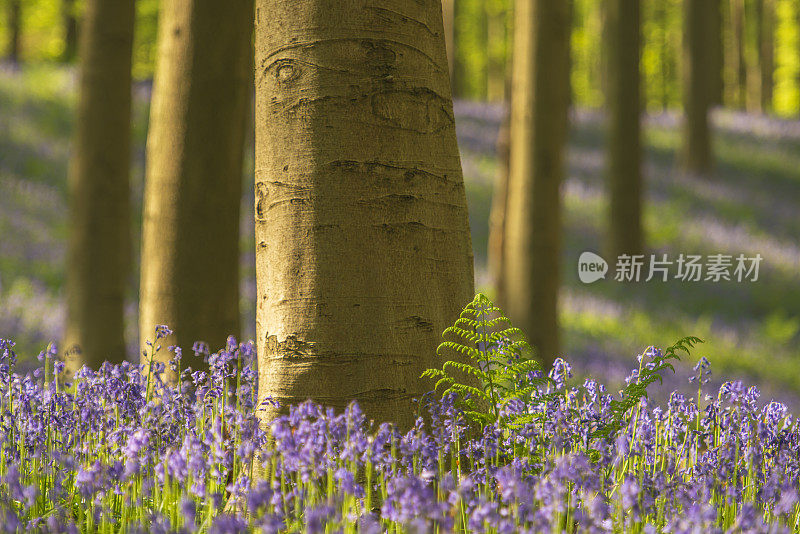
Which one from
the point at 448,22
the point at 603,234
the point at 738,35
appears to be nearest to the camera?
the point at 448,22

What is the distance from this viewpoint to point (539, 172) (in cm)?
733

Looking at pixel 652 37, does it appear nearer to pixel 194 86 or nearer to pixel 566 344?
pixel 566 344

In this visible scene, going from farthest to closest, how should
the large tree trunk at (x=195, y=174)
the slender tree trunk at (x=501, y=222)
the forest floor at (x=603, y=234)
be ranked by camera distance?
the forest floor at (x=603, y=234)
the slender tree trunk at (x=501, y=222)
the large tree trunk at (x=195, y=174)

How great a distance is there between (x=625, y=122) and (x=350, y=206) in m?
8.98

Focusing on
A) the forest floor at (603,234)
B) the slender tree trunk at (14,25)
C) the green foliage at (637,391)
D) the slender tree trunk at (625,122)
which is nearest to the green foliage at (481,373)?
the green foliage at (637,391)

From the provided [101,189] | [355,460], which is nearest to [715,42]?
[101,189]

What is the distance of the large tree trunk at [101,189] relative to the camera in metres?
5.71

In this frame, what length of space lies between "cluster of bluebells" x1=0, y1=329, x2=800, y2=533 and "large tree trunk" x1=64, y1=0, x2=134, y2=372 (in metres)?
2.51

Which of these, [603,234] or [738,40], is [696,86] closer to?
[603,234]

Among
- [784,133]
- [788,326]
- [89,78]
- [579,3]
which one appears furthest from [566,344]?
[579,3]

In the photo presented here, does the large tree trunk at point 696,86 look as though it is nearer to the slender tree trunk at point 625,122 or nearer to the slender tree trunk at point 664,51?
the slender tree trunk at point 625,122

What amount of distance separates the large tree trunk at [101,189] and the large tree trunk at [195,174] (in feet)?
5.40

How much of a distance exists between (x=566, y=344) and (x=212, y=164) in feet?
19.2

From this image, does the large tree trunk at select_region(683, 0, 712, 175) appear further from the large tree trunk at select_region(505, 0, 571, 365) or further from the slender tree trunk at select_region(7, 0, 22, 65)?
the slender tree trunk at select_region(7, 0, 22, 65)
